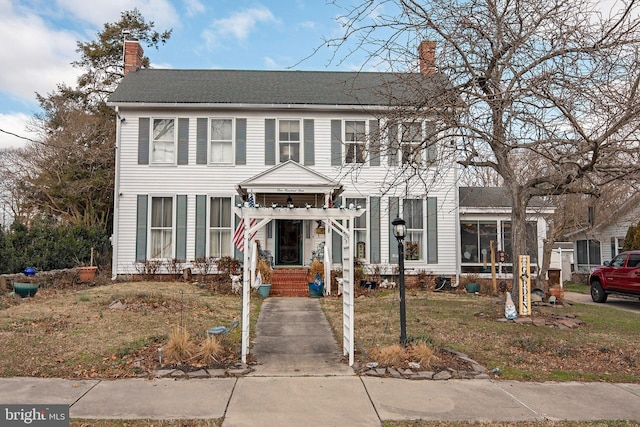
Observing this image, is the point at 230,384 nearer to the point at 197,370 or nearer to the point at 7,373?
the point at 197,370

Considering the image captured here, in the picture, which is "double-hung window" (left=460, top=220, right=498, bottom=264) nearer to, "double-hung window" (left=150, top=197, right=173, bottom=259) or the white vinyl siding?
the white vinyl siding

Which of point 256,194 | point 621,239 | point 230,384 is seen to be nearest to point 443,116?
point 230,384

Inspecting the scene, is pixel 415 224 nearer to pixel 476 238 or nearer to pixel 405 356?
pixel 476 238

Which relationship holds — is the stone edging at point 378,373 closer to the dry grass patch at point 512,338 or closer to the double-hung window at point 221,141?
the dry grass patch at point 512,338

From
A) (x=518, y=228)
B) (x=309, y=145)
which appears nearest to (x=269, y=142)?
(x=309, y=145)

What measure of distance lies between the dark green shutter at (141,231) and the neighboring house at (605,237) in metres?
17.3

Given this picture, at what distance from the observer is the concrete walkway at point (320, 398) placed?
4.77 meters

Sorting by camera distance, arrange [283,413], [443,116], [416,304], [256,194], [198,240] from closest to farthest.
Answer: [283,413], [443,116], [416,304], [256,194], [198,240]

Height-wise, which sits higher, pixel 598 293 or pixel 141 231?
pixel 141 231

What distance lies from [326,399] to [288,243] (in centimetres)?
1172

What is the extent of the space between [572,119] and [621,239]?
1954 centimetres

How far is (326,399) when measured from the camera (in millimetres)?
5270

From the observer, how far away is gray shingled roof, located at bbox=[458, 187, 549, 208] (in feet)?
57.4

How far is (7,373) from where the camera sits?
5.90 metres
